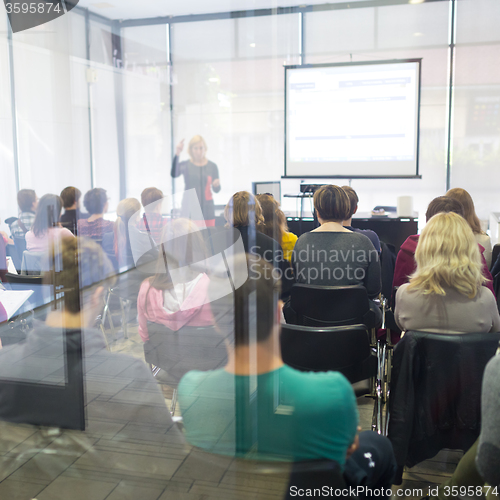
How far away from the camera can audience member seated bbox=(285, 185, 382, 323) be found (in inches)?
93.0

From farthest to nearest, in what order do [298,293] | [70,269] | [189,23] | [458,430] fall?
[298,293], [458,430], [70,269], [189,23]

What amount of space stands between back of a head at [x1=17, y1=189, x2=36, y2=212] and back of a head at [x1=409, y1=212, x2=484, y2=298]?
4.37 feet

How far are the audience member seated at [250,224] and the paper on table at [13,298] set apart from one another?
70 centimetres

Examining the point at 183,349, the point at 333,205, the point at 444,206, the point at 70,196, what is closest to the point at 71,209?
the point at 70,196

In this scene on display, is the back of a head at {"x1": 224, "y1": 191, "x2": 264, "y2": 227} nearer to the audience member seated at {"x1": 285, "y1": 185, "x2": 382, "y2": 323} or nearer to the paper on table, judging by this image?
Answer: the paper on table

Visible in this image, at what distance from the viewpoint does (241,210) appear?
1.24 meters

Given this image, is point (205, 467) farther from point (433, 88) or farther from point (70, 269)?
point (433, 88)

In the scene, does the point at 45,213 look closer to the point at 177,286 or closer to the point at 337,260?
the point at 177,286

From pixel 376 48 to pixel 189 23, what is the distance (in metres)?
5.42

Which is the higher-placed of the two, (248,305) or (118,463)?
(248,305)

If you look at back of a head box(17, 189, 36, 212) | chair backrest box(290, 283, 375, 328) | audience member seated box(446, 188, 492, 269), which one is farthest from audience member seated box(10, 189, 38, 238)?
audience member seated box(446, 188, 492, 269)

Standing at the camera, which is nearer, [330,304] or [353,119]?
[330,304]

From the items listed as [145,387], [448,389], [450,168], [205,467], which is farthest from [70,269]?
[450,168]

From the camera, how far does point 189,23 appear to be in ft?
3.24
